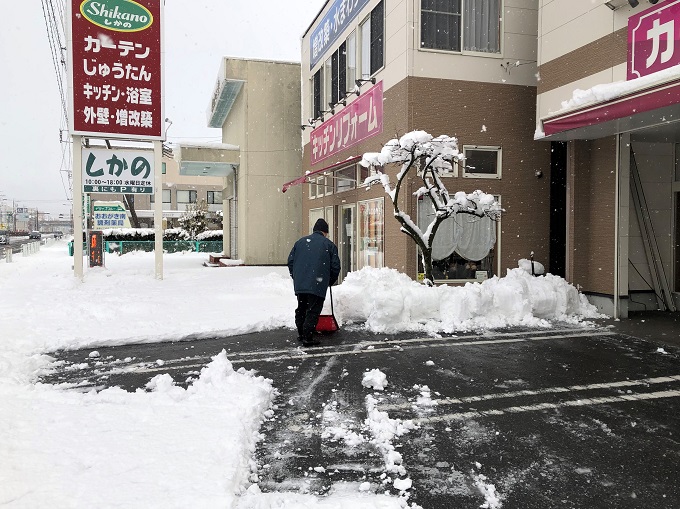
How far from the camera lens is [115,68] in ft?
43.5

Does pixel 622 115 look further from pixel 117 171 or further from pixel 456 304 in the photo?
pixel 117 171

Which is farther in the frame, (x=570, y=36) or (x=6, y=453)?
(x=570, y=36)

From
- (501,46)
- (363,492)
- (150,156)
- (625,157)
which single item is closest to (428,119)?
(501,46)

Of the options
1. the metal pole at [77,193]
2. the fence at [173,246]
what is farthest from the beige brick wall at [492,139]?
the fence at [173,246]

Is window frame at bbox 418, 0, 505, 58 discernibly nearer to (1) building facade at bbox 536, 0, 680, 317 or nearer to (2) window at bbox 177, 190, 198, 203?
(1) building facade at bbox 536, 0, 680, 317

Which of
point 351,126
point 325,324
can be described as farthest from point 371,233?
point 325,324

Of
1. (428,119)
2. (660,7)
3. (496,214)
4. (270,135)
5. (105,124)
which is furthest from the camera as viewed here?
(270,135)

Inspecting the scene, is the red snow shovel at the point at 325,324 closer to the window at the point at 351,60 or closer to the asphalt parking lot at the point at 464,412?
the asphalt parking lot at the point at 464,412

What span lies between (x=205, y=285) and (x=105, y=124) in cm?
497

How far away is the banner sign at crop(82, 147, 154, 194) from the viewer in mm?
13734

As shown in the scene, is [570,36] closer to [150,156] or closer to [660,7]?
[660,7]

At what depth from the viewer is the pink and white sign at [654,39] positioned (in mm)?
6992

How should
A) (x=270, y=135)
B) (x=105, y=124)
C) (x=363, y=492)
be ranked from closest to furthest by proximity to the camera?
(x=363, y=492) < (x=105, y=124) < (x=270, y=135)

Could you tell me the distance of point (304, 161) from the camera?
744 inches
